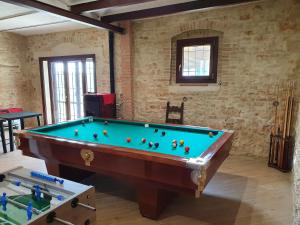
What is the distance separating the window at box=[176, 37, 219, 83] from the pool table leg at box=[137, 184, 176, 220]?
2.80 meters

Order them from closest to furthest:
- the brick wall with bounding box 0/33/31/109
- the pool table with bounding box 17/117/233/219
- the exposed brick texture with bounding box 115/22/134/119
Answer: the pool table with bounding box 17/117/233/219 → the exposed brick texture with bounding box 115/22/134/119 → the brick wall with bounding box 0/33/31/109

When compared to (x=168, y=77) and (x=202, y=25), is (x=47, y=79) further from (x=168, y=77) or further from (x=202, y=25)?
(x=202, y=25)

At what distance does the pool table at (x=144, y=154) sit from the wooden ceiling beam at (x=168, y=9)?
7.53 ft

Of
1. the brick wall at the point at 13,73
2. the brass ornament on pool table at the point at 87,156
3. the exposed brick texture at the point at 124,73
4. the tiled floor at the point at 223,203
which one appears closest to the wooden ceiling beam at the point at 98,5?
the exposed brick texture at the point at 124,73

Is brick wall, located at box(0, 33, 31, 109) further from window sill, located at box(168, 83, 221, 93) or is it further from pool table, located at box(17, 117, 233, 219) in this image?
window sill, located at box(168, 83, 221, 93)

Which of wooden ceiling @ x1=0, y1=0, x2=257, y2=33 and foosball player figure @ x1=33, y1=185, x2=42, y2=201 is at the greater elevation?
wooden ceiling @ x1=0, y1=0, x2=257, y2=33

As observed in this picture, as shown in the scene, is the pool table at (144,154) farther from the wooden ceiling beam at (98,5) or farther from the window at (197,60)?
the wooden ceiling beam at (98,5)

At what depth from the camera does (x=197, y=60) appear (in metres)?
4.56

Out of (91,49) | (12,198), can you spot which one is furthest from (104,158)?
(91,49)

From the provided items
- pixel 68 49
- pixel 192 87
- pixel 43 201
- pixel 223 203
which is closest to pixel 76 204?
pixel 43 201

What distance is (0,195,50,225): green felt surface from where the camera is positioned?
1.13 meters

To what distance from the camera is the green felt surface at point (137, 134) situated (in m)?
2.38

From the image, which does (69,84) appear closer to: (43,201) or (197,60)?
(197,60)


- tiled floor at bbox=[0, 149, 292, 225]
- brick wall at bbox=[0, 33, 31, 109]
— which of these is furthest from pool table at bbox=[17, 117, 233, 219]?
brick wall at bbox=[0, 33, 31, 109]
